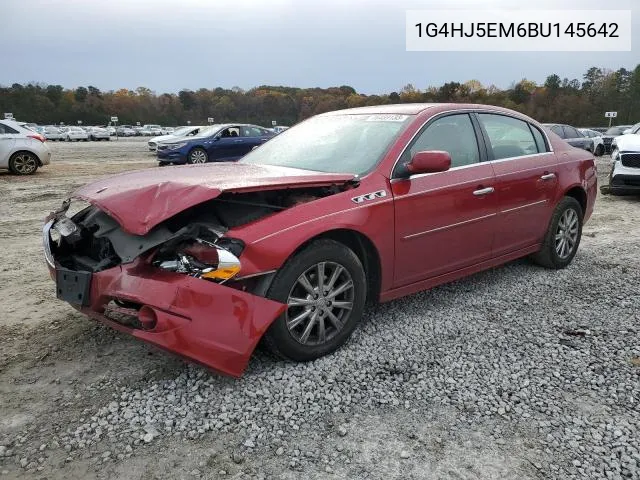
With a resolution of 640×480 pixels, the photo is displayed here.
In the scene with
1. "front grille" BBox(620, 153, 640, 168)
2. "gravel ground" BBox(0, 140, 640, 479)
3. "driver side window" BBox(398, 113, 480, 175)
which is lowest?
"gravel ground" BBox(0, 140, 640, 479)

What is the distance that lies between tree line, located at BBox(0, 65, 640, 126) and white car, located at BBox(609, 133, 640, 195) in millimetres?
33594

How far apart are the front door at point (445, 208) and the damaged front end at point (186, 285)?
0.78 meters

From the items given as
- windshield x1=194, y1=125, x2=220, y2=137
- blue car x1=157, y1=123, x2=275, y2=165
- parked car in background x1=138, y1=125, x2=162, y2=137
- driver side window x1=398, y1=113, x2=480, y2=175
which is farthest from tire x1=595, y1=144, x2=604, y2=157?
parked car in background x1=138, y1=125, x2=162, y2=137

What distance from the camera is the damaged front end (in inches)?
107

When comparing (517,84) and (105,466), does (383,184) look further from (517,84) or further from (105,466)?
(517,84)

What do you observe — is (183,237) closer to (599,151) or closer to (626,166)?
(626,166)

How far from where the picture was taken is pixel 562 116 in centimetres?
6469

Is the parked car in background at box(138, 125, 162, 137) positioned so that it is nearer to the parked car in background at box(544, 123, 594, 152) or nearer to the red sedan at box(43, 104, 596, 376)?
the parked car in background at box(544, 123, 594, 152)

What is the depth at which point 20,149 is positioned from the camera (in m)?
13.7

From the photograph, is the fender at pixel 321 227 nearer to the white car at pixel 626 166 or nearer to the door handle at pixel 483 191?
the door handle at pixel 483 191

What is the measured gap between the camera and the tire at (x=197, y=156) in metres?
16.7

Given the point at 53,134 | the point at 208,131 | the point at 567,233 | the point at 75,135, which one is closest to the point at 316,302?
the point at 567,233

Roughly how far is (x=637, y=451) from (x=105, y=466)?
2426 millimetres

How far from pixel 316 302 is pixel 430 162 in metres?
1.22
